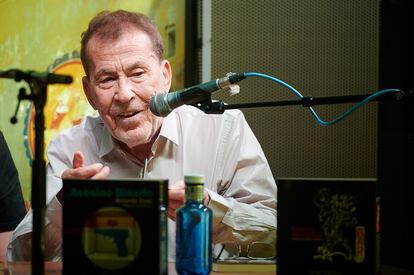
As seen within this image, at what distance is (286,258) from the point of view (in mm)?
998

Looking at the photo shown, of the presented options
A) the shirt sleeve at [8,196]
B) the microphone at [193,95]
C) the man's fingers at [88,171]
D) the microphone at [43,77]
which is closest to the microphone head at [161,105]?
the microphone at [193,95]

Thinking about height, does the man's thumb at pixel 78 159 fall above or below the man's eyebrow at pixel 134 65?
below

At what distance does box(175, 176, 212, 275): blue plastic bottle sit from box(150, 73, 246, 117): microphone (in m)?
0.20

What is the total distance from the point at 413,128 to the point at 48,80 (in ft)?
1.86

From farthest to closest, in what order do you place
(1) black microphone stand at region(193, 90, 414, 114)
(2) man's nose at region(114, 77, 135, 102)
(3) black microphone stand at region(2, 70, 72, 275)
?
(2) man's nose at region(114, 77, 135, 102), (1) black microphone stand at region(193, 90, 414, 114), (3) black microphone stand at region(2, 70, 72, 275)

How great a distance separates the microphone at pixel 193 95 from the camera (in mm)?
1135

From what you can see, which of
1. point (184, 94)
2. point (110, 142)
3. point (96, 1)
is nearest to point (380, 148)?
point (184, 94)

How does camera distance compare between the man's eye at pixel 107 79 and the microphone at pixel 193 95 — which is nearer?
the microphone at pixel 193 95

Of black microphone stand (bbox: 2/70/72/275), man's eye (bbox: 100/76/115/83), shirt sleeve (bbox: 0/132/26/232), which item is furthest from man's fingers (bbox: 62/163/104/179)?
shirt sleeve (bbox: 0/132/26/232)

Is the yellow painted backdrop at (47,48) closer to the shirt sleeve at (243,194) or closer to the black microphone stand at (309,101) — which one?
the shirt sleeve at (243,194)

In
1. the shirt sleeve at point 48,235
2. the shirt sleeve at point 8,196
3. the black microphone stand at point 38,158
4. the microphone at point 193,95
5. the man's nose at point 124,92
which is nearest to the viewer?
the black microphone stand at point 38,158

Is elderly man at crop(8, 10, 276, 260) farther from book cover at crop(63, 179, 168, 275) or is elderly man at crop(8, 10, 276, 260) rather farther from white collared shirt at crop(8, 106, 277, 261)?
book cover at crop(63, 179, 168, 275)

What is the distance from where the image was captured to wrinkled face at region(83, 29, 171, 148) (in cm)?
184

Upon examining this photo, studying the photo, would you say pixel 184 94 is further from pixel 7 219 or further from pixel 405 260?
pixel 7 219
